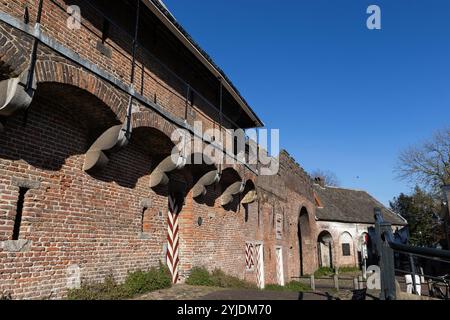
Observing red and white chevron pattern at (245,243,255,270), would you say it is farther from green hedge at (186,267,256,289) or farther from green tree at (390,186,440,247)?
green tree at (390,186,440,247)

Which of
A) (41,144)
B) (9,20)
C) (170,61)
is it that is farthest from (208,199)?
(9,20)

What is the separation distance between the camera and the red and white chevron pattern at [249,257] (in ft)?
55.3

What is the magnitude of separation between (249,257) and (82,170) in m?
11.0

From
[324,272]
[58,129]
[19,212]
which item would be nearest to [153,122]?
[58,129]

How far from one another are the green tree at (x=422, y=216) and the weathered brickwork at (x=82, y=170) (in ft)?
94.9

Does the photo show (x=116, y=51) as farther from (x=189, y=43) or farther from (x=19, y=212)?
(x=19, y=212)

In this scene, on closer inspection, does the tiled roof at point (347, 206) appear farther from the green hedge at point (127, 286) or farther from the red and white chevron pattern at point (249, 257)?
the green hedge at point (127, 286)

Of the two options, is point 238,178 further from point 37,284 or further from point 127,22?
point 37,284

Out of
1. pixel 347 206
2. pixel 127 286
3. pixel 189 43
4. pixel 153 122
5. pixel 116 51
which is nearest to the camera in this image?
pixel 116 51

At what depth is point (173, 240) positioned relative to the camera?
1182 centimetres

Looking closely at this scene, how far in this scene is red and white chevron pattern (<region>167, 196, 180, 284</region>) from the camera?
37.9 feet

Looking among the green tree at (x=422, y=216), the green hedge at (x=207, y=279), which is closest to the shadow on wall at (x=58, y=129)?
the green hedge at (x=207, y=279)

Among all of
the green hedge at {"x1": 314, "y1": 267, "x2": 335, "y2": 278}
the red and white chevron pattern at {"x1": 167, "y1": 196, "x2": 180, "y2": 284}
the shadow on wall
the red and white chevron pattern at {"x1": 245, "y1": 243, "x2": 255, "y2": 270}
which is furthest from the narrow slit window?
the green hedge at {"x1": 314, "y1": 267, "x2": 335, "y2": 278}

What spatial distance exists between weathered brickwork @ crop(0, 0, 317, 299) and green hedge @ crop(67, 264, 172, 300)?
21 cm
